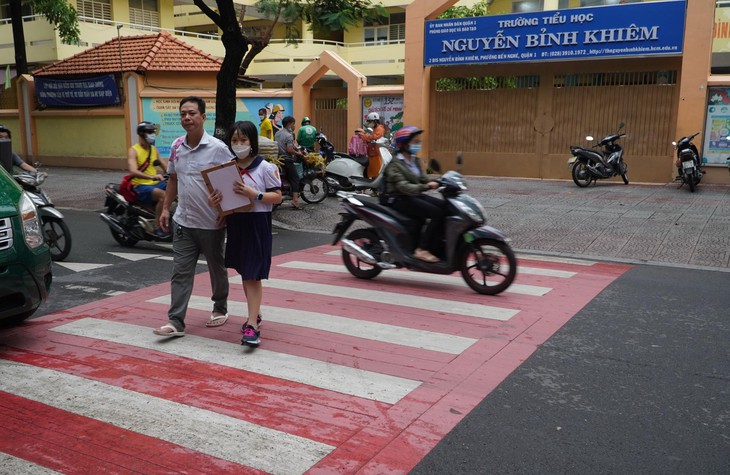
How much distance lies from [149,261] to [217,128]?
4.63 meters

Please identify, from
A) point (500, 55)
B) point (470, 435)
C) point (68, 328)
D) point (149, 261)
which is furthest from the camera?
point (500, 55)

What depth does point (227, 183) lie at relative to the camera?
5098 millimetres

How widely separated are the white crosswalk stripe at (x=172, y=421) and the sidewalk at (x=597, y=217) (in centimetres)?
649

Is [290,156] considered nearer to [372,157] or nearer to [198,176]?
[372,157]

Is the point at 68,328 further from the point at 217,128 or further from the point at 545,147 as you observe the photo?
the point at 545,147

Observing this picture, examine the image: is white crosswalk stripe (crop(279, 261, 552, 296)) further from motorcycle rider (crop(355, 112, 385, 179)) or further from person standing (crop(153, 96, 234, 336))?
motorcycle rider (crop(355, 112, 385, 179))

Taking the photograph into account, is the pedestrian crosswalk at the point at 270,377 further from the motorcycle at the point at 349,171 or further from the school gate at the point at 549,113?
the school gate at the point at 549,113

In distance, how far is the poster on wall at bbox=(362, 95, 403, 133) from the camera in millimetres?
19422

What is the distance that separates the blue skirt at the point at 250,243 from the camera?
529 cm

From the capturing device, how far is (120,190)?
388 inches

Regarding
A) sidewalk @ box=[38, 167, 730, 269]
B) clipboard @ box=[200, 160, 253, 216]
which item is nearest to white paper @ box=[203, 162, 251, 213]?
clipboard @ box=[200, 160, 253, 216]

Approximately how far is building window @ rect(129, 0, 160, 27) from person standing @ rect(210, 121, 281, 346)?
28222 mm

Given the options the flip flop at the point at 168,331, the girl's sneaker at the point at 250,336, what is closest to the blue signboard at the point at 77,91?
the flip flop at the point at 168,331

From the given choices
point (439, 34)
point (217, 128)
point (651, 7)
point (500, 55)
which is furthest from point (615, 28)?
point (217, 128)
